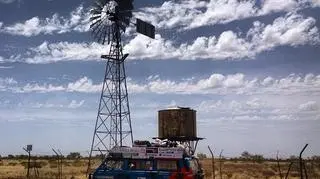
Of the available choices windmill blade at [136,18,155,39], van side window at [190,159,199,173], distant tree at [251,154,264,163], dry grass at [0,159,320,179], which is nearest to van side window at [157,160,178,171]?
van side window at [190,159,199,173]

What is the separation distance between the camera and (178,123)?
30234mm

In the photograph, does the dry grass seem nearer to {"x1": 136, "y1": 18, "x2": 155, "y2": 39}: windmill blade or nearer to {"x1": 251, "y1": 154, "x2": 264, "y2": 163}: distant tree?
{"x1": 136, "y1": 18, "x2": 155, "y2": 39}: windmill blade

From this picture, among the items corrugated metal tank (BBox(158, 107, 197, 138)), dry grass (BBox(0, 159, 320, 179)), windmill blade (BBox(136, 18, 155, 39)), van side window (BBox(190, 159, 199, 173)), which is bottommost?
dry grass (BBox(0, 159, 320, 179))

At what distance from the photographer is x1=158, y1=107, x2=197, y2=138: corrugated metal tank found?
30219mm

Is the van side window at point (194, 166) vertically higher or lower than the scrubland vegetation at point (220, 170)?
higher

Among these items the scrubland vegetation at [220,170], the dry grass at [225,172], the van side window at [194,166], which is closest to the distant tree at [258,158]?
the scrubland vegetation at [220,170]

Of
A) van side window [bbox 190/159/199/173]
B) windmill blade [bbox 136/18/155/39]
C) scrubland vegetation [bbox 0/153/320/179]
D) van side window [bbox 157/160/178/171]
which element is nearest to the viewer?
van side window [bbox 157/160/178/171]

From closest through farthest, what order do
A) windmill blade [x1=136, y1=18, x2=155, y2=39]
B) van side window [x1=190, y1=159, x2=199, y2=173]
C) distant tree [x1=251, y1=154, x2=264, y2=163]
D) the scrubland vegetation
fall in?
van side window [x1=190, y1=159, x2=199, y2=173]
windmill blade [x1=136, y1=18, x2=155, y2=39]
the scrubland vegetation
distant tree [x1=251, y1=154, x2=264, y2=163]

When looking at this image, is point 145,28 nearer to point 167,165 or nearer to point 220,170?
point 220,170

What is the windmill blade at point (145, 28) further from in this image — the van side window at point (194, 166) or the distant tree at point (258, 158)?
the distant tree at point (258, 158)

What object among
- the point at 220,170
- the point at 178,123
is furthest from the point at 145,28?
the point at 220,170

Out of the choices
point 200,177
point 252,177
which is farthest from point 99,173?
point 252,177

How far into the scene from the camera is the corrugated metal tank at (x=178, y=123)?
30.2 meters

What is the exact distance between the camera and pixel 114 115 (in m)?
38.0
